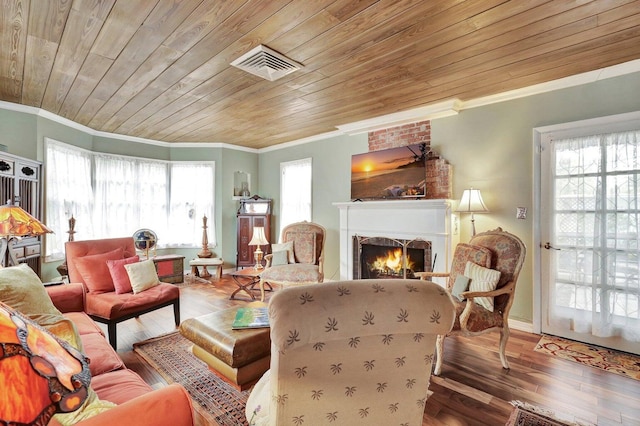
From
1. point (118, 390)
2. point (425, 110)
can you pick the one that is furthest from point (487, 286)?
point (118, 390)

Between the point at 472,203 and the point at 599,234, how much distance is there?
43.5 inches

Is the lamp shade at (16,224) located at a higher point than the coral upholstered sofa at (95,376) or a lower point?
higher

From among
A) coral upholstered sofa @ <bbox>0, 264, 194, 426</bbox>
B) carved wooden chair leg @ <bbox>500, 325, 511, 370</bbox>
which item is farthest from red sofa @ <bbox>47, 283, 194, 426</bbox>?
carved wooden chair leg @ <bbox>500, 325, 511, 370</bbox>

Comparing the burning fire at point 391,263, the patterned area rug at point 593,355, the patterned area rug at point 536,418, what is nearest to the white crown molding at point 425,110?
the burning fire at point 391,263

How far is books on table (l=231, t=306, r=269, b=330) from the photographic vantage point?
224 cm

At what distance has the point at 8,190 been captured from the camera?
3.34 m

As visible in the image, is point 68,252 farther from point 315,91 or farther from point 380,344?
point 380,344

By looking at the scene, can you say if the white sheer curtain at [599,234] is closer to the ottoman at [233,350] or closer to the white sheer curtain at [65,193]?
the ottoman at [233,350]

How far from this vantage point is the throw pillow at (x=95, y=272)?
2.95 metres

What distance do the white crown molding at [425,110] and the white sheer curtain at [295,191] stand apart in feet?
1.37

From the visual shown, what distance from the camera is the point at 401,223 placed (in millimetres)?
4023

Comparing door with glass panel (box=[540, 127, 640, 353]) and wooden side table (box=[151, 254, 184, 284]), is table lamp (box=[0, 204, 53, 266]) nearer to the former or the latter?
wooden side table (box=[151, 254, 184, 284])

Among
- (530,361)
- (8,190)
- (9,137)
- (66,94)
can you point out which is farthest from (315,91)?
(9,137)

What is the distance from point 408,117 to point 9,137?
16.1ft
